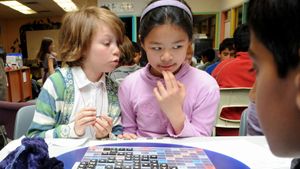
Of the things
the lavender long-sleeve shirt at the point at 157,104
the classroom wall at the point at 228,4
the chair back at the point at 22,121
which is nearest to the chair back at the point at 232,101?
the lavender long-sleeve shirt at the point at 157,104

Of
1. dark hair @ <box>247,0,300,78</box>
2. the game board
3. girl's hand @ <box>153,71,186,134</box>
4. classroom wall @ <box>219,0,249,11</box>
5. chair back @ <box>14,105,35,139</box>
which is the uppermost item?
classroom wall @ <box>219,0,249,11</box>

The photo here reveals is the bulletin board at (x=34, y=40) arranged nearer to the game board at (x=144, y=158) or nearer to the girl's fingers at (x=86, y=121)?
the girl's fingers at (x=86, y=121)

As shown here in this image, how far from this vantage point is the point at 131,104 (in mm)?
1201

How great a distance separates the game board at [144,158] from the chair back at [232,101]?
1.17 metres

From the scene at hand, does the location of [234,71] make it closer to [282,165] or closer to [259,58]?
[282,165]

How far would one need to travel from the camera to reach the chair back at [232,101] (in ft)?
6.42

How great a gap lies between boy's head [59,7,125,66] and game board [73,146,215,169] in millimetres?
459

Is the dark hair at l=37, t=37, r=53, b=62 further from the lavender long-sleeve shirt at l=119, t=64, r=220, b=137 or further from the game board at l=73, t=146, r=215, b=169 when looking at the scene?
the game board at l=73, t=146, r=215, b=169

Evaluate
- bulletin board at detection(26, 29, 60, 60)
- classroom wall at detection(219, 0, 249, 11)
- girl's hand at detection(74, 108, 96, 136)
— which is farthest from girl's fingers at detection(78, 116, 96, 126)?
bulletin board at detection(26, 29, 60, 60)

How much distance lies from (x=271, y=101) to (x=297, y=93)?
5 cm

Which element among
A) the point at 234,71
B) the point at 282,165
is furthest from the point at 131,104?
the point at 234,71

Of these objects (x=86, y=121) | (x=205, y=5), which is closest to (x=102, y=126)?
(x=86, y=121)

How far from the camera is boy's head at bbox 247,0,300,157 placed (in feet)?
1.25

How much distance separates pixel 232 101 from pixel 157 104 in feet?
3.27
